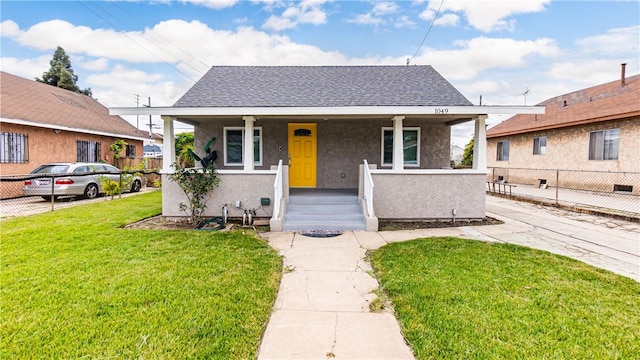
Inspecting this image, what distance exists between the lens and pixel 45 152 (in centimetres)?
1273

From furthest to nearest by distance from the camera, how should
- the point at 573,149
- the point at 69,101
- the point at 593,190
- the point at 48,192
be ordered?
the point at 69,101
the point at 573,149
the point at 593,190
the point at 48,192

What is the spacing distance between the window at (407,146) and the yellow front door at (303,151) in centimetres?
227

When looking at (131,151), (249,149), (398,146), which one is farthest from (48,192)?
(398,146)

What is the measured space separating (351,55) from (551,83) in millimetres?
14702

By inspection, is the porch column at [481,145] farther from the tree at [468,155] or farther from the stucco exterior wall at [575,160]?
the tree at [468,155]

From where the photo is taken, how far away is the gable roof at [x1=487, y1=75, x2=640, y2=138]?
11.5 metres

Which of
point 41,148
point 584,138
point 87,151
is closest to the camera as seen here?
point 41,148

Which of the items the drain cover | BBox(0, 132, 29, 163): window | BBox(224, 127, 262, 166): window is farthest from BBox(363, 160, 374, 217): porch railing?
BBox(0, 132, 29, 163): window

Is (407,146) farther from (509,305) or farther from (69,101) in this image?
(69,101)

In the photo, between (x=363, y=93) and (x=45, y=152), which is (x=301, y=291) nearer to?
(x=363, y=93)

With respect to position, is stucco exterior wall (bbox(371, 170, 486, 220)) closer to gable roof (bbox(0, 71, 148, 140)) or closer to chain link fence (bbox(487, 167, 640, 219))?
chain link fence (bbox(487, 167, 640, 219))

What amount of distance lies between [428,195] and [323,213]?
2.73 metres

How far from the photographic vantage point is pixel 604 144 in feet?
39.9

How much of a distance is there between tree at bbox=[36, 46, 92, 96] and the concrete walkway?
29626 mm
